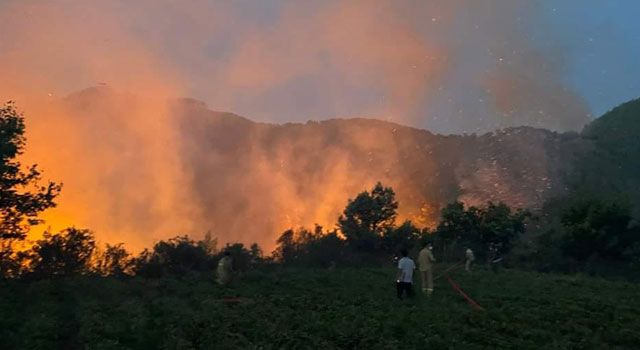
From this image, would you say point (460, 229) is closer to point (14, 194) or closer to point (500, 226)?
point (500, 226)

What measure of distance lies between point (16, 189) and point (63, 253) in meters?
4.57

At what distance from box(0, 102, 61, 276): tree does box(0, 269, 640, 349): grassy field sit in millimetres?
3480

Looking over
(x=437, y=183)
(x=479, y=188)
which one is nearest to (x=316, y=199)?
(x=437, y=183)

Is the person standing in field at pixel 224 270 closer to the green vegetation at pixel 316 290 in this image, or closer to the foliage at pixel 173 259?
the green vegetation at pixel 316 290

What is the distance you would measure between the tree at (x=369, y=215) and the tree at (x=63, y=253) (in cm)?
3160

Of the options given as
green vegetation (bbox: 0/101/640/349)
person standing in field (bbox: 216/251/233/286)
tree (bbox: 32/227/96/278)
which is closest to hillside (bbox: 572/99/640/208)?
green vegetation (bbox: 0/101/640/349)

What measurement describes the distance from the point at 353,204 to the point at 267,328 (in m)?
51.0

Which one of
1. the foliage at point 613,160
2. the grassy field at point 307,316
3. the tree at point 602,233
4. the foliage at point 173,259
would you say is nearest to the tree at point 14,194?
the grassy field at point 307,316

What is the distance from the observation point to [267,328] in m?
17.2

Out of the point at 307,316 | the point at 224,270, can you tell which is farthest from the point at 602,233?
the point at 307,316

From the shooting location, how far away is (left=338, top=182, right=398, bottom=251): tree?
63375 millimetres

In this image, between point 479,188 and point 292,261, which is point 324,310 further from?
point 479,188

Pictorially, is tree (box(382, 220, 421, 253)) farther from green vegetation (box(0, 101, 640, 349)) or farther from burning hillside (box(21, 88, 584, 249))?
burning hillside (box(21, 88, 584, 249))

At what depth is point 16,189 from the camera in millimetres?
31891
